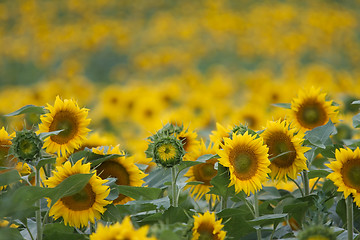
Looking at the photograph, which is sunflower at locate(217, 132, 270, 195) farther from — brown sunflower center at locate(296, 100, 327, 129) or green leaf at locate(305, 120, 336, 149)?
brown sunflower center at locate(296, 100, 327, 129)

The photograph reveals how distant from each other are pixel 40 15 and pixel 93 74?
4.30 feet

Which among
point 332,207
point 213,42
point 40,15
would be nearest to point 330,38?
point 213,42

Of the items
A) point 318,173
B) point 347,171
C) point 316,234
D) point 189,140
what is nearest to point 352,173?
point 347,171

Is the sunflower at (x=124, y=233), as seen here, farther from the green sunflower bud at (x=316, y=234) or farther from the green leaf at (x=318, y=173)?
the green leaf at (x=318, y=173)

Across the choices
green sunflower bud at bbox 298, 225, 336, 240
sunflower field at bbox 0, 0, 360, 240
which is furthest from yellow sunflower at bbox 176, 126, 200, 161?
green sunflower bud at bbox 298, 225, 336, 240

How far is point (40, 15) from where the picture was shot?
292 inches

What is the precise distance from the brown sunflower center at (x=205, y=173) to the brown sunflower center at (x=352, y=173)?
0.34m

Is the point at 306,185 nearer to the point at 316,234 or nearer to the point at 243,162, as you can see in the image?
the point at 243,162

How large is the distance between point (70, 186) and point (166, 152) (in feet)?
0.68

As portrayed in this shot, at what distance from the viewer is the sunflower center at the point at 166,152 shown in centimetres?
107

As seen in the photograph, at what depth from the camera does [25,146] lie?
1.04 metres

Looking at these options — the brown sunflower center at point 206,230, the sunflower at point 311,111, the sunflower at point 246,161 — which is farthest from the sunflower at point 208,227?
the sunflower at point 311,111

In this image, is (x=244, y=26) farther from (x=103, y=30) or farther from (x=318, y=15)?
(x=103, y=30)

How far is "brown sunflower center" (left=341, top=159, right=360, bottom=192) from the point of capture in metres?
1.08
